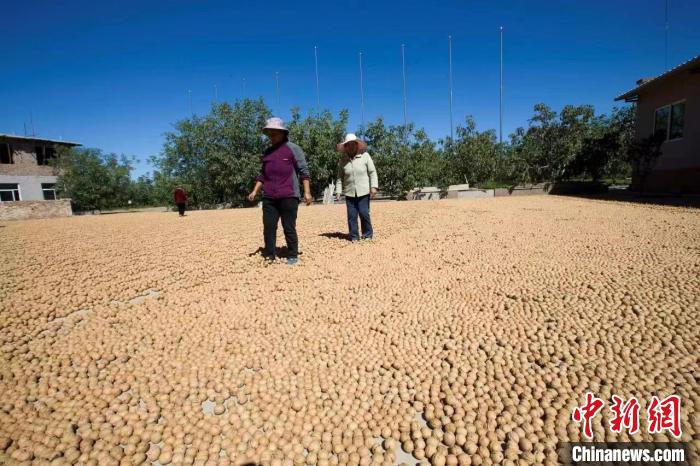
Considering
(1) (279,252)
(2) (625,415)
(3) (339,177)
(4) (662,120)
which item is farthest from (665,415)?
(3) (339,177)

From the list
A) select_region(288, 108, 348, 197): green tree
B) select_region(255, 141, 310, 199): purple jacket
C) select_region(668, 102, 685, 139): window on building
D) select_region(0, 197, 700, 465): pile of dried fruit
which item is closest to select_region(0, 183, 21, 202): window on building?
select_region(288, 108, 348, 197): green tree

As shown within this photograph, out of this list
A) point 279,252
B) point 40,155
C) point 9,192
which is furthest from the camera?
point 40,155

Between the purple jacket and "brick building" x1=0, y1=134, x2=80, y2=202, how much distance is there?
28.7m

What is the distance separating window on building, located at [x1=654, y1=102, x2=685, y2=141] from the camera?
11.6 meters

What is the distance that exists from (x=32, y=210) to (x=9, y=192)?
1249cm

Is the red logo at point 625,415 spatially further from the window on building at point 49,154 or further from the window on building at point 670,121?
the window on building at point 49,154

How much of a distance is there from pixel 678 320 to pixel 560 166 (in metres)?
26.1

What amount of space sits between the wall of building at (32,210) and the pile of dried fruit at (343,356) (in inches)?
566

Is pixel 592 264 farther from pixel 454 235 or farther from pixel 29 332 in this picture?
pixel 29 332

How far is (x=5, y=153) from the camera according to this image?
22.5 meters

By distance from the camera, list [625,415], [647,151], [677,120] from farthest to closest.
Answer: [677,120]
[647,151]
[625,415]

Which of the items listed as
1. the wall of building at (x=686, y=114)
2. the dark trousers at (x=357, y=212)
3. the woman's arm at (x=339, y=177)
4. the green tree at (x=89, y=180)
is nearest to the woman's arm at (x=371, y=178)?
the dark trousers at (x=357, y=212)

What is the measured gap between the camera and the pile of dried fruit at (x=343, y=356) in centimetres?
143

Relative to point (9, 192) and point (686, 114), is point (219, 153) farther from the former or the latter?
point (686, 114)
